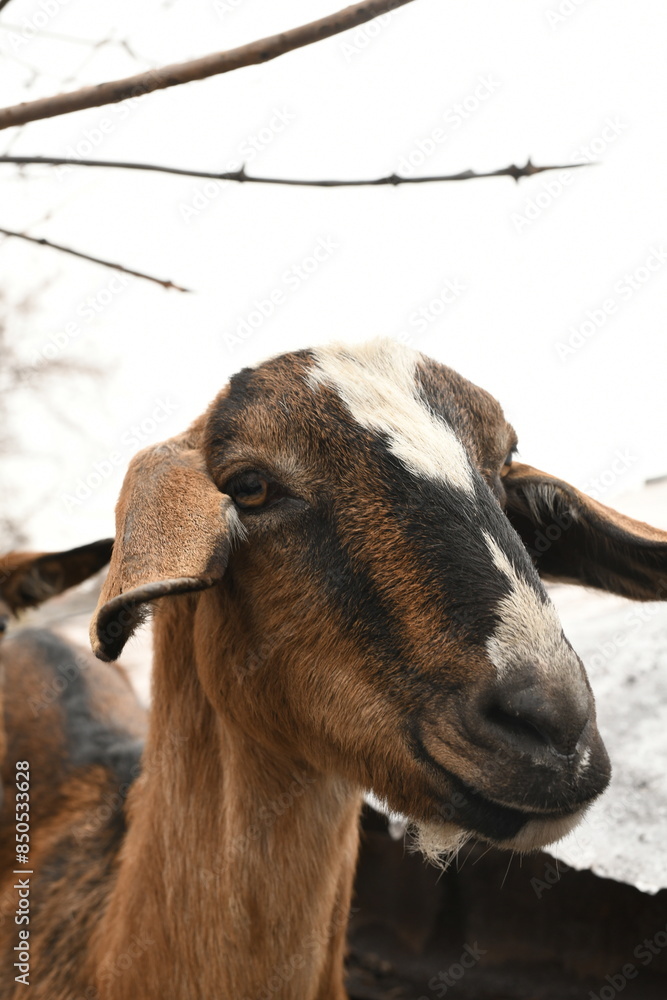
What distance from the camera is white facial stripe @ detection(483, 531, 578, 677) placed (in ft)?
7.06

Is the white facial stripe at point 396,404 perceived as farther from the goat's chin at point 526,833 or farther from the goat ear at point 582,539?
the goat's chin at point 526,833

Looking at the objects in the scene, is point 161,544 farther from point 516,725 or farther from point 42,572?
point 42,572

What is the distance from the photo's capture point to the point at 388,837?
542 centimetres

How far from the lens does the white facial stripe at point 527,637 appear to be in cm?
215

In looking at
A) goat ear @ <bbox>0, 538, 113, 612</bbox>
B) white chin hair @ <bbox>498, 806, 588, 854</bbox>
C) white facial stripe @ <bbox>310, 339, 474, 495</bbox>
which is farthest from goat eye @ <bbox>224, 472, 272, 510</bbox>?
goat ear @ <bbox>0, 538, 113, 612</bbox>

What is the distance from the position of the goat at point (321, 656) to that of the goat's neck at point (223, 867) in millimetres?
10

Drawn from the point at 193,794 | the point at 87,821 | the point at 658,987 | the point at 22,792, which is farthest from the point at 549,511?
the point at 22,792

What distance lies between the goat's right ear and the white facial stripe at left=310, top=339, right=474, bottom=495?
1.98ft

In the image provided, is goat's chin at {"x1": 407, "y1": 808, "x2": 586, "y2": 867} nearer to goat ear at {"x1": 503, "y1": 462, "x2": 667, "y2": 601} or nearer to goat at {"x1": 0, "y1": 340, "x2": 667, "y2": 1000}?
goat at {"x1": 0, "y1": 340, "x2": 667, "y2": 1000}

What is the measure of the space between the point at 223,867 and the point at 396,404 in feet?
6.48

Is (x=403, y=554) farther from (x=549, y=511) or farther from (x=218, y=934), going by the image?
(x=218, y=934)

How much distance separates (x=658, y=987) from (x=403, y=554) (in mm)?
3251

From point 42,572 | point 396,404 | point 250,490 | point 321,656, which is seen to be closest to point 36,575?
point 42,572

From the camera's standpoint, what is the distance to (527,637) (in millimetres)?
2199
